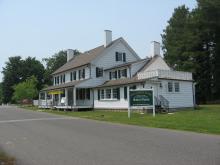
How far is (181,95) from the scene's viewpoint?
118 ft

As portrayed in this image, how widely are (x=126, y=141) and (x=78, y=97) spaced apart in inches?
1290

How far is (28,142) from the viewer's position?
13.9 metres

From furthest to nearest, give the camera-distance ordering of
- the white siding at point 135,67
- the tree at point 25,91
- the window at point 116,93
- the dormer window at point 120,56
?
the tree at point 25,91, the dormer window at point 120,56, the white siding at point 135,67, the window at point 116,93

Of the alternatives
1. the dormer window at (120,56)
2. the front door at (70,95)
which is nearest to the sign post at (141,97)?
the dormer window at (120,56)

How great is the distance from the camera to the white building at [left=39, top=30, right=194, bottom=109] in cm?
3394

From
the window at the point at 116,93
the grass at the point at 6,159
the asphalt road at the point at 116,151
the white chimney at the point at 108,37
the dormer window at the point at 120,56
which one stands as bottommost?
the grass at the point at 6,159

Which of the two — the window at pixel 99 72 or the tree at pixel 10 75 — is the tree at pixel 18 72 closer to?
the tree at pixel 10 75

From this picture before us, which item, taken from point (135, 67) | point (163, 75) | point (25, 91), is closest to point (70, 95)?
point (135, 67)

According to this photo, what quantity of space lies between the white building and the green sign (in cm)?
523

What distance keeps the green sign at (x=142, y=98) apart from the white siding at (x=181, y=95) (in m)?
6.40

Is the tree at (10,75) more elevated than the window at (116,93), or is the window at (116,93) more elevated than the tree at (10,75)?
the tree at (10,75)

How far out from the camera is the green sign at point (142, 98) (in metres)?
27.2

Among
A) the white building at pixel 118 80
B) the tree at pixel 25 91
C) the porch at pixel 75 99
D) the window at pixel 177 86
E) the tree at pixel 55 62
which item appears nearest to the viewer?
the white building at pixel 118 80

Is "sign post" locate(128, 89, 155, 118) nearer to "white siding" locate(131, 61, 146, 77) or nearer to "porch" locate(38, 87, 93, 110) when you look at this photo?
"white siding" locate(131, 61, 146, 77)
